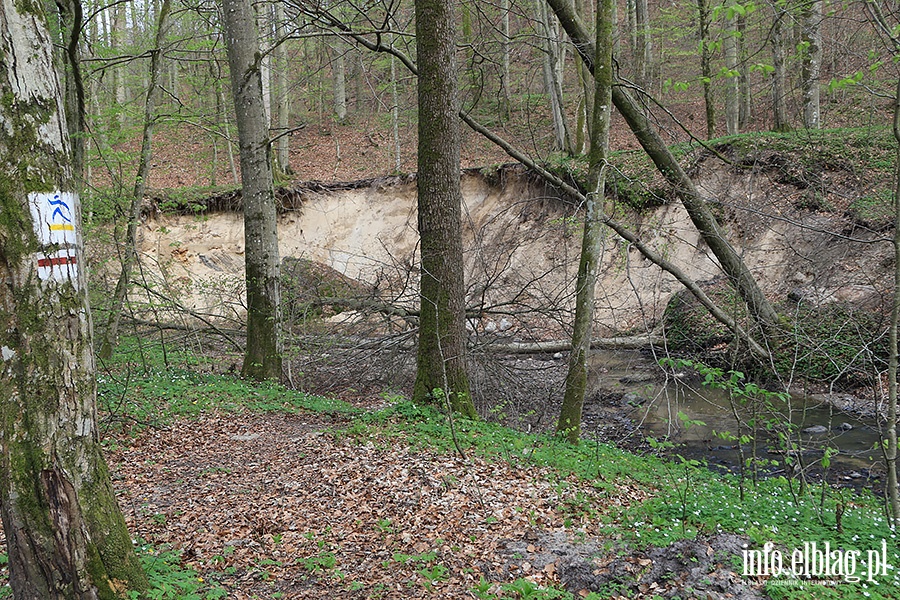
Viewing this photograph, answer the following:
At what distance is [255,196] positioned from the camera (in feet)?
29.3

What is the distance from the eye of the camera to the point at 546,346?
36.1 ft

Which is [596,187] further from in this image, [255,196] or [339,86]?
[339,86]

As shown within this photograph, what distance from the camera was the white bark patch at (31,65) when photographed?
2.60 m

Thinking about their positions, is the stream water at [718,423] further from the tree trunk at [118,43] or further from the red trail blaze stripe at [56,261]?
the tree trunk at [118,43]

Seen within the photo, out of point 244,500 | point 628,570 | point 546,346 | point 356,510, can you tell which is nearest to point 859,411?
point 546,346

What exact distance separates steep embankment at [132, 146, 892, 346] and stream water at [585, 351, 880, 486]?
3.15ft

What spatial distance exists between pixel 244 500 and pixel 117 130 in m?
7.75

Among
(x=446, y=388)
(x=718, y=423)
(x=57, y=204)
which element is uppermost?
(x=57, y=204)

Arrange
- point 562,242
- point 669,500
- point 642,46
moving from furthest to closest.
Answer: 1. point 642,46
2. point 562,242
3. point 669,500

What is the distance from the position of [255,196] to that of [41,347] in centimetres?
661

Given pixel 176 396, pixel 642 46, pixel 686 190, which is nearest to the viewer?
pixel 176 396

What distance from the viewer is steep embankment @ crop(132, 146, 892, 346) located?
A: 34.7 feet

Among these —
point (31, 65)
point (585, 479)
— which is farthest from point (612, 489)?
point (31, 65)

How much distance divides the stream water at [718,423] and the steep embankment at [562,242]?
0.96 m
